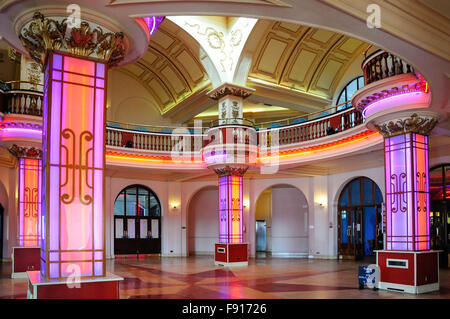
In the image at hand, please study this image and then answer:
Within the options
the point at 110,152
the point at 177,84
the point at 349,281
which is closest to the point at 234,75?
the point at 177,84

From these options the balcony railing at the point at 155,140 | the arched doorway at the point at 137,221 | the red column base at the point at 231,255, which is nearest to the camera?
the red column base at the point at 231,255

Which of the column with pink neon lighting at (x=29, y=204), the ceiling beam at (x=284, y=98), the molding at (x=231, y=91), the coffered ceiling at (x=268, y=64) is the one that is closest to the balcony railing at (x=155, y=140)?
the molding at (x=231, y=91)

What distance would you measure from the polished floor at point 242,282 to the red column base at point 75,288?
367cm

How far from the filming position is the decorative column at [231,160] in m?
14.7

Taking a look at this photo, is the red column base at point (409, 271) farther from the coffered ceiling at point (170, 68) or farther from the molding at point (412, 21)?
the coffered ceiling at point (170, 68)

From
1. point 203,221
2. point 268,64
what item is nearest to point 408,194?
point 268,64

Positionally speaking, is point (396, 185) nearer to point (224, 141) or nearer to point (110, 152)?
point (224, 141)

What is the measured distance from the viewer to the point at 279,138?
15281 mm

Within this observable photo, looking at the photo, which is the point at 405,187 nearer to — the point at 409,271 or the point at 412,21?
the point at 409,271

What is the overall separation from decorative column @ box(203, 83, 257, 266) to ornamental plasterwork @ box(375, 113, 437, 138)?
19.6 feet

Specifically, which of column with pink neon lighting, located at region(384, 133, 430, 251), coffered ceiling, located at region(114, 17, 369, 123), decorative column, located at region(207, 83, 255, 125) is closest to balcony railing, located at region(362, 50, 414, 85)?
column with pink neon lighting, located at region(384, 133, 430, 251)

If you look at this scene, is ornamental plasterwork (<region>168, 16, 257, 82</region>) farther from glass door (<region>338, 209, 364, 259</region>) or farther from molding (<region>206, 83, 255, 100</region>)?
glass door (<region>338, 209, 364, 259</region>)

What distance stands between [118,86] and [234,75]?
21.3 ft

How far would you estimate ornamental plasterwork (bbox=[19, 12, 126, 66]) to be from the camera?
16.6 feet
